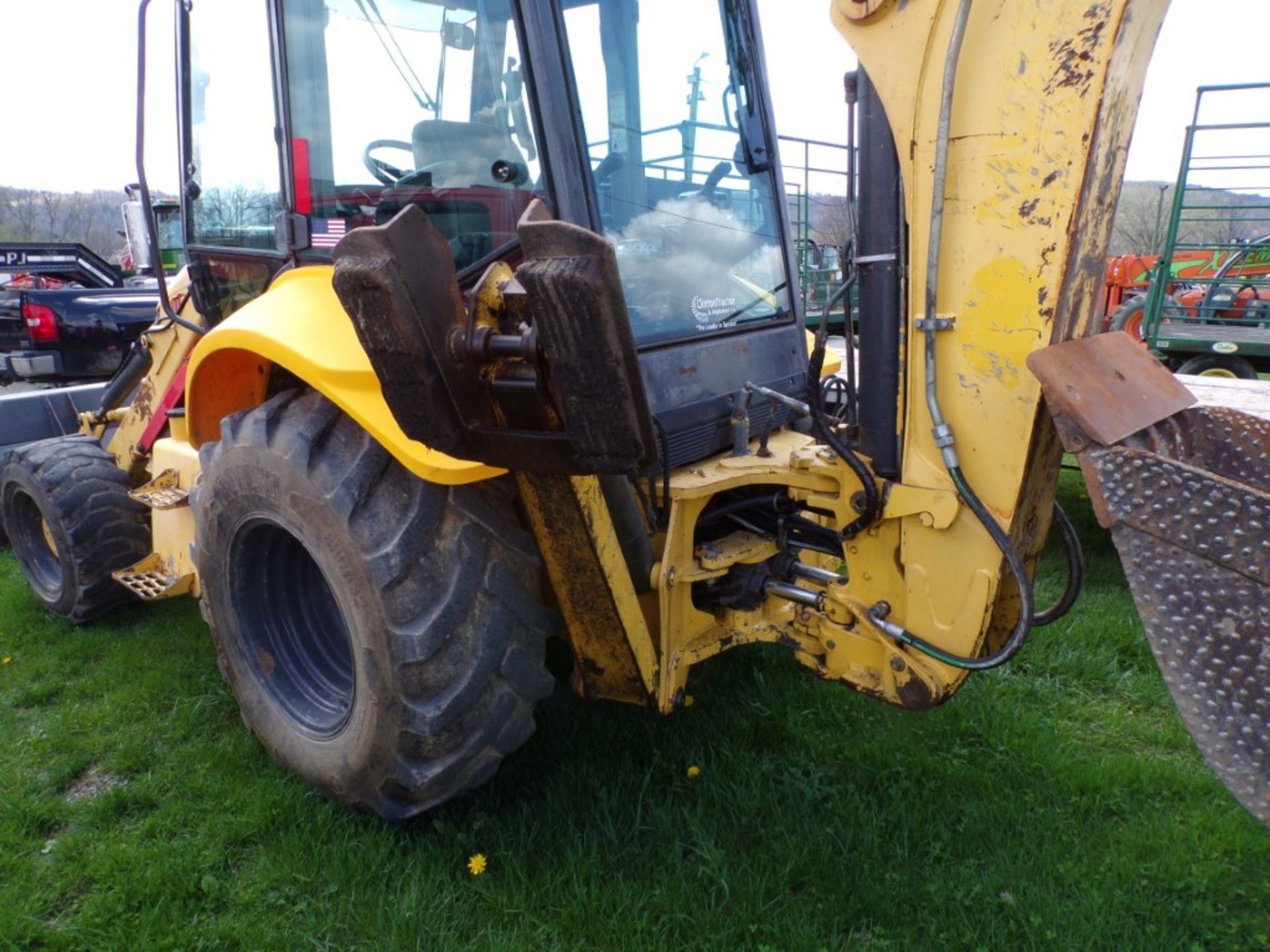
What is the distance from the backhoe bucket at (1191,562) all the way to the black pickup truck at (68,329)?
7.42 metres

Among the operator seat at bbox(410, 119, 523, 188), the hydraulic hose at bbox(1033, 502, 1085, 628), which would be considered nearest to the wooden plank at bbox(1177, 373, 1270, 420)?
the hydraulic hose at bbox(1033, 502, 1085, 628)

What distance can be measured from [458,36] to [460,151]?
0.27m

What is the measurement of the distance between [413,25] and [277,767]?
6.92 ft

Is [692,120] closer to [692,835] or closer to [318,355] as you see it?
[318,355]

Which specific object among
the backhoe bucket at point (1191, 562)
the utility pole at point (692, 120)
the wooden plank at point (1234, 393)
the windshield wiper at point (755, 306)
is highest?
the utility pole at point (692, 120)

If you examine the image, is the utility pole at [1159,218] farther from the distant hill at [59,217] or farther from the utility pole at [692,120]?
the distant hill at [59,217]

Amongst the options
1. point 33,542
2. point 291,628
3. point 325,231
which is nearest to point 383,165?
point 325,231

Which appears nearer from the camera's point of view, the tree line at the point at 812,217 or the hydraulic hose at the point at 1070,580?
the hydraulic hose at the point at 1070,580

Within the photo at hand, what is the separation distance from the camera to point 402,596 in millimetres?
2104

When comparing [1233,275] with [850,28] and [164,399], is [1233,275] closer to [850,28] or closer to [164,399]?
[850,28]

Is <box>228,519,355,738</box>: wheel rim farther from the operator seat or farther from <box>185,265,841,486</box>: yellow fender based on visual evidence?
the operator seat

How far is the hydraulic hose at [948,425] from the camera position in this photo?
1.72 meters

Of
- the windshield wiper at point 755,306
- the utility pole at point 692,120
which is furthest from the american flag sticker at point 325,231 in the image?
the windshield wiper at point 755,306

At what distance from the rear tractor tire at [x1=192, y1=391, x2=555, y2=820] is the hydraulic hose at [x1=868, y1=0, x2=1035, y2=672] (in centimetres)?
97
